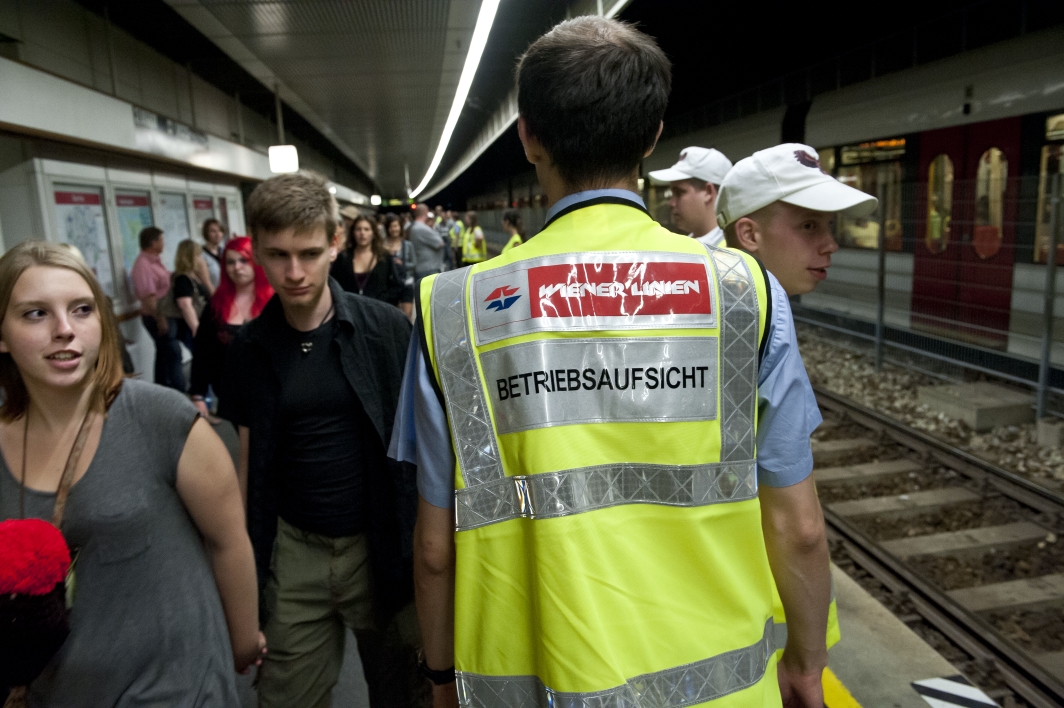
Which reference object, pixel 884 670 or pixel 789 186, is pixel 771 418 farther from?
pixel 884 670

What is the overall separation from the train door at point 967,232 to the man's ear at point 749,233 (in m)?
6.88

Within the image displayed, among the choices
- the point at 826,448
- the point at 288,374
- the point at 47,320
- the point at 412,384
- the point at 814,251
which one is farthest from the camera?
the point at 826,448

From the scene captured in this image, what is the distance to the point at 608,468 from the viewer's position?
4.14 ft

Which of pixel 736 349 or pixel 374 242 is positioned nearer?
pixel 736 349

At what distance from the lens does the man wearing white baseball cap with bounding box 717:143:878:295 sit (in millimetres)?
2045

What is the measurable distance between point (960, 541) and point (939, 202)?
19.1ft

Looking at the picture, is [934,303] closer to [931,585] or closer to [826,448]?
[826,448]

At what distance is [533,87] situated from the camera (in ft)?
4.42

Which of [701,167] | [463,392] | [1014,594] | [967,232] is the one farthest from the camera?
[967,232]

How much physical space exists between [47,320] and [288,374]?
74cm

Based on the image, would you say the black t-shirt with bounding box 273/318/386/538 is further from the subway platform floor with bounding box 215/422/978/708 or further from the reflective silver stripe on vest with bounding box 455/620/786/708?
the subway platform floor with bounding box 215/422/978/708

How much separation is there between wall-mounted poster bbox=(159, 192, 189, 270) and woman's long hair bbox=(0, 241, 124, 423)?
9.71m

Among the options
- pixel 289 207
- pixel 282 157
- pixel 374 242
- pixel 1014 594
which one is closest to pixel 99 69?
pixel 282 157

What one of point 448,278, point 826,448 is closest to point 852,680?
point 448,278
